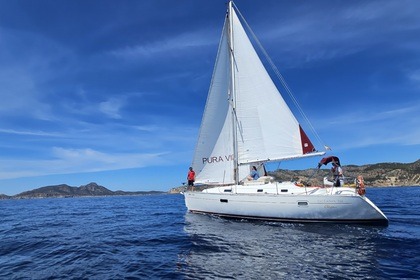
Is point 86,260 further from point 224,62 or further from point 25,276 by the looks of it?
point 224,62

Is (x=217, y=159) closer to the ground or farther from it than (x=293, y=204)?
farther from it

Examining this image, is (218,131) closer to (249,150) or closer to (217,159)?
(217,159)

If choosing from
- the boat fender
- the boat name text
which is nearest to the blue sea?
the boat fender

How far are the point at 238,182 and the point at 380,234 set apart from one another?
1084cm

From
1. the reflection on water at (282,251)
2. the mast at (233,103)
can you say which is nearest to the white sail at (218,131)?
the mast at (233,103)

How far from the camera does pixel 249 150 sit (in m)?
23.5

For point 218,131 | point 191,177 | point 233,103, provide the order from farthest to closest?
point 191,177
point 218,131
point 233,103

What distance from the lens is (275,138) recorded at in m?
22.5

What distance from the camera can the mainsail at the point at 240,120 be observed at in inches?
878

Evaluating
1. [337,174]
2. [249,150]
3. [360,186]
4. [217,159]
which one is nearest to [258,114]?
[249,150]

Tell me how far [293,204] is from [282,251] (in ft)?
24.9

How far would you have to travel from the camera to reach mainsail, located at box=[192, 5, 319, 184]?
22.3 meters

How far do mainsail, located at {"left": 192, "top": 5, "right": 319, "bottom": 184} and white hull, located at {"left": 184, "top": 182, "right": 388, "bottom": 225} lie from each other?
2.28m

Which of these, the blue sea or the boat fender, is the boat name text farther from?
the boat fender
